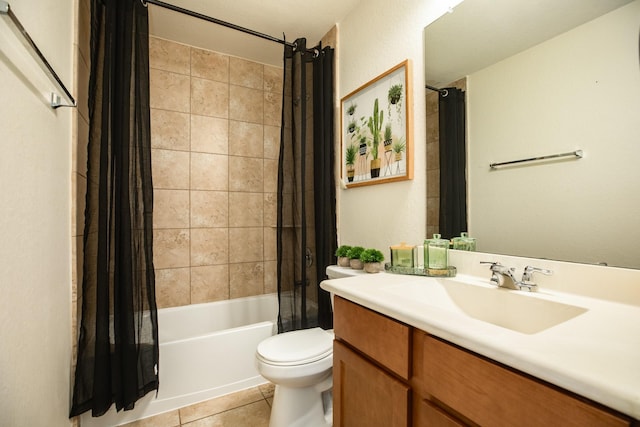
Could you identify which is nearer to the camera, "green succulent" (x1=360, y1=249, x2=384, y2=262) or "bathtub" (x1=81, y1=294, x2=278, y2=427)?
"green succulent" (x1=360, y1=249, x2=384, y2=262)

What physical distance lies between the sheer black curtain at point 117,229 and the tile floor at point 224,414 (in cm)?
21

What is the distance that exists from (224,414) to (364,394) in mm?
1135

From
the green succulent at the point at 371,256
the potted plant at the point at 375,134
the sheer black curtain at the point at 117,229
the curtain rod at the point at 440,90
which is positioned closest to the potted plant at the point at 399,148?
the potted plant at the point at 375,134

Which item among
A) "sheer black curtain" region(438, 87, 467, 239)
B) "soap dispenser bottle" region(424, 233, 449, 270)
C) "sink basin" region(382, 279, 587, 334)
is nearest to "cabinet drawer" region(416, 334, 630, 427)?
"sink basin" region(382, 279, 587, 334)

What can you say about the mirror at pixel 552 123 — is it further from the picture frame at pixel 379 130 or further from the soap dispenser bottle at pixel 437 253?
the picture frame at pixel 379 130

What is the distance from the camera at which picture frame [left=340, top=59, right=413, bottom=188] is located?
139cm

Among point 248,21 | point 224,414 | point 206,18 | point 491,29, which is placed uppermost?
point 248,21

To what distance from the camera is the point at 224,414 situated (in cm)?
154

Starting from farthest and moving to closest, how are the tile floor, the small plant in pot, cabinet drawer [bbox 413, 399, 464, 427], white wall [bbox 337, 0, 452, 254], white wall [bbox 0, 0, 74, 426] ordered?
the small plant in pot < the tile floor < white wall [bbox 337, 0, 452, 254] < white wall [bbox 0, 0, 74, 426] < cabinet drawer [bbox 413, 399, 464, 427]

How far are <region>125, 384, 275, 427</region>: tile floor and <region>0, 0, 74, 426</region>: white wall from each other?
0.50 m

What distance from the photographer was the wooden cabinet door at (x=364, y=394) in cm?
72

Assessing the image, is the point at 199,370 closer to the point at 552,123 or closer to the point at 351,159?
the point at 351,159

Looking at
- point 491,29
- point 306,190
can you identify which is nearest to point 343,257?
point 306,190

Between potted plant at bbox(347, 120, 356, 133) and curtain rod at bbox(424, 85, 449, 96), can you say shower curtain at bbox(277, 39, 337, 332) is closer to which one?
potted plant at bbox(347, 120, 356, 133)
